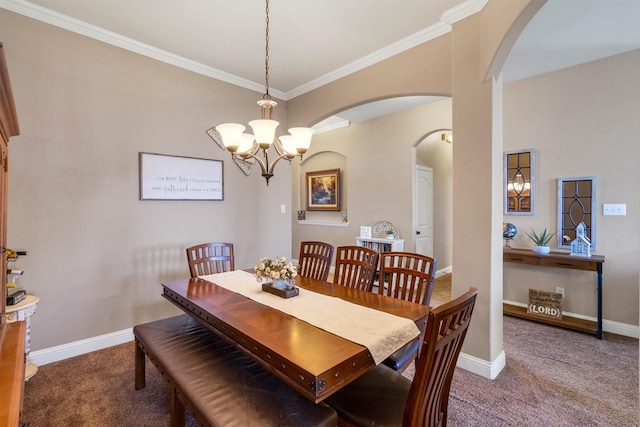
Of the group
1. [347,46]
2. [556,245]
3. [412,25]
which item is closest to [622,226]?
[556,245]

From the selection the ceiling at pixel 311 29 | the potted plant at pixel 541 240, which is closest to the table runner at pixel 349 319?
the ceiling at pixel 311 29

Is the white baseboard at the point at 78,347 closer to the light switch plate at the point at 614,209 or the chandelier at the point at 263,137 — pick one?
the chandelier at the point at 263,137

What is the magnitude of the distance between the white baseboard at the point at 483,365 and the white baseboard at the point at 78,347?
120 inches

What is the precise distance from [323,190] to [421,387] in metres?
5.24

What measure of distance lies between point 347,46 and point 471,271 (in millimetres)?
2355

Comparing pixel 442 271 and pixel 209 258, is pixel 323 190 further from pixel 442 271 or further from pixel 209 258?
pixel 209 258

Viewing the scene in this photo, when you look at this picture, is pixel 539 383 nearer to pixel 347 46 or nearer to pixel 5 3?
pixel 347 46

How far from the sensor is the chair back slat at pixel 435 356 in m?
1.02

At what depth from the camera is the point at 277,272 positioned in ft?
6.40

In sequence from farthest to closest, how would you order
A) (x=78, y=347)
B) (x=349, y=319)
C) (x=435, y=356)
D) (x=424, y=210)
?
(x=424, y=210)
(x=78, y=347)
(x=349, y=319)
(x=435, y=356)

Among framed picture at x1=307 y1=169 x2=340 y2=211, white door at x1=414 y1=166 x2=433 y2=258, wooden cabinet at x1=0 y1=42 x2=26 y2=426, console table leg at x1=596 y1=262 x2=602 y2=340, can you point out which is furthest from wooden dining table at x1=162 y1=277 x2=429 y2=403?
framed picture at x1=307 y1=169 x2=340 y2=211

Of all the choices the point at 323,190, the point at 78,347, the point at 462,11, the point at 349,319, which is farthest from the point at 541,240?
the point at 78,347

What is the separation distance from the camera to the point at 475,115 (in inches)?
92.5

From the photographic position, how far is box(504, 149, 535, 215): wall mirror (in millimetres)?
3656
